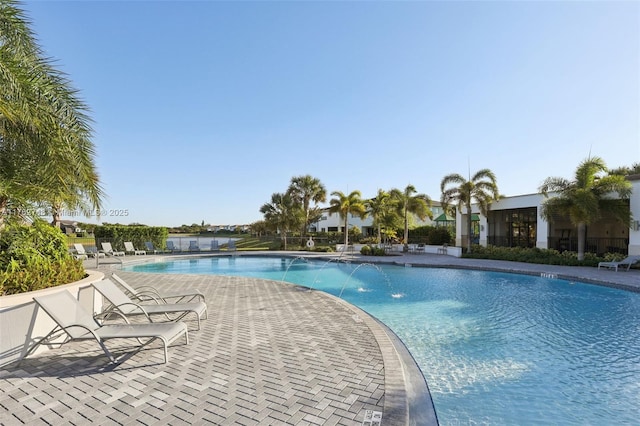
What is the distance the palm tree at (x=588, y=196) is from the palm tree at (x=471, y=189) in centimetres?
374

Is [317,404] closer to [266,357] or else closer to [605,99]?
[266,357]


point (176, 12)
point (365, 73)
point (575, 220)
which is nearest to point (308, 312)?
point (176, 12)

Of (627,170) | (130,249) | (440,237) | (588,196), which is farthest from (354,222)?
(588,196)

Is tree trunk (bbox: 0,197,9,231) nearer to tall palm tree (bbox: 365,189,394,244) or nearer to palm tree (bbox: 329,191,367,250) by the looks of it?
palm tree (bbox: 329,191,367,250)

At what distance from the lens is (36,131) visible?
203 inches

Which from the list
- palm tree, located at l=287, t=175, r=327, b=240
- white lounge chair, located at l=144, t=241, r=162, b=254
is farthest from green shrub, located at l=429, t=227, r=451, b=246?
white lounge chair, located at l=144, t=241, r=162, b=254

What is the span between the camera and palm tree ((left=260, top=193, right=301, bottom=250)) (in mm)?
29391

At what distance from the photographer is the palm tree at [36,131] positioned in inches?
179

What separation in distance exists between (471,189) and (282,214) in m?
16.0

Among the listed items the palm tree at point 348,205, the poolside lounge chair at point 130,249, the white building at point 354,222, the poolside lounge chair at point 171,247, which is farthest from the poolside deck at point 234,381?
the white building at point 354,222

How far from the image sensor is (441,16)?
1202 centimetres

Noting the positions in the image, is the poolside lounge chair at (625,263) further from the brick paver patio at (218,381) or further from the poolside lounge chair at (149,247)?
the poolside lounge chair at (149,247)

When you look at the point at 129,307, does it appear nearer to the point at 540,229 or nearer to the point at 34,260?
the point at 34,260

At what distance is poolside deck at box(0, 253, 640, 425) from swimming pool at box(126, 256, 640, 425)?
0.80 m
